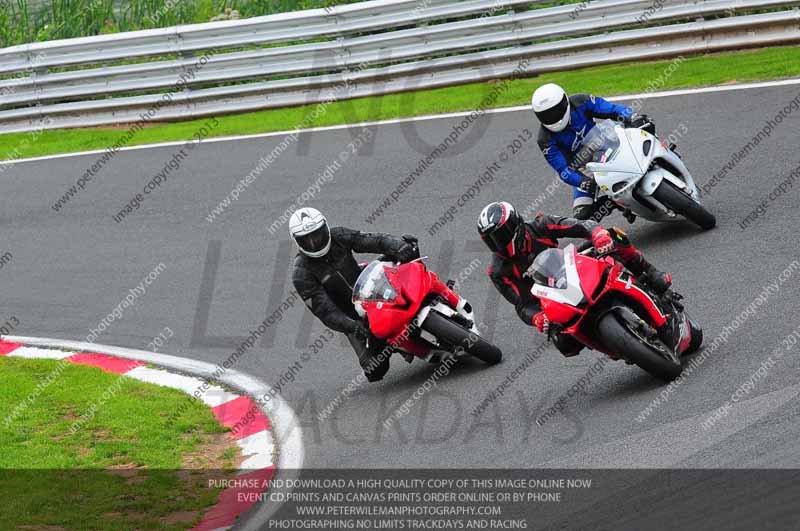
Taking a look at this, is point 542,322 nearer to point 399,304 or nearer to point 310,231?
point 399,304

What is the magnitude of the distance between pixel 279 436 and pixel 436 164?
5594 millimetres

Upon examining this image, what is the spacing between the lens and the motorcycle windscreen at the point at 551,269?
8.32 meters

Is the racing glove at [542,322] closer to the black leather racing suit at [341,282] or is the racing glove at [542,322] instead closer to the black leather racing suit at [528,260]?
the black leather racing suit at [528,260]

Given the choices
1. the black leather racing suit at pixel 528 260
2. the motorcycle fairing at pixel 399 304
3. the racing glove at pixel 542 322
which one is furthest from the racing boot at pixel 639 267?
the motorcycle fairing at pixel 399 304

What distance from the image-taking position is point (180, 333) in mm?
12609

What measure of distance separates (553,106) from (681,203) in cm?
156

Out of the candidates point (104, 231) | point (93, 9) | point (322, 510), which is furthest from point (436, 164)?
point (93, 9)

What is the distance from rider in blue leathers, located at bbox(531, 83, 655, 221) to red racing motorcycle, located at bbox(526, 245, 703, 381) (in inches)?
125

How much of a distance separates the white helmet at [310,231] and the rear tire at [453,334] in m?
1.19

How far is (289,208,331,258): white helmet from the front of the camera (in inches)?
401

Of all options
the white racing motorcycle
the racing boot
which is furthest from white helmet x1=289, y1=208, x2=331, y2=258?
the white racing motorcycle

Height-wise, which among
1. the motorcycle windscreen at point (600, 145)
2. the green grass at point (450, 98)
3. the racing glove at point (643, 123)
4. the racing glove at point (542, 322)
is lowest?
the green grass at point (450, 98)

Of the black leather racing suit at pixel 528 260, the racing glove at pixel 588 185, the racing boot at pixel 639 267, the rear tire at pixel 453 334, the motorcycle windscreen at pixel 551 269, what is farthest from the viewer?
the racing glove at pixel 588 185

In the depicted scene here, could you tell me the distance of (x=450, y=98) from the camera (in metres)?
16.6
